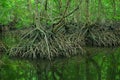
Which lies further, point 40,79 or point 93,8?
point 93,8

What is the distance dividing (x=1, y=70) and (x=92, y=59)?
441cm

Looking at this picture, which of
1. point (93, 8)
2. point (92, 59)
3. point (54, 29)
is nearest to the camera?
point (92, 59)

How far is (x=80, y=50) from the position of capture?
16.5 m

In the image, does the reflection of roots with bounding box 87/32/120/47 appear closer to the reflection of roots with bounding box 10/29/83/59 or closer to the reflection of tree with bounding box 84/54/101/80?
the reflection of roots with bounding box 10/29/83/59

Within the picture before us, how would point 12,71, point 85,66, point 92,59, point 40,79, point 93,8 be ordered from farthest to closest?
1. point 93,8
2. point 92,59
3. point 85,66
4. point 12,71
5. point 40,79

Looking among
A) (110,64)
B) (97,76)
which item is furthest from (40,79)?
(110,64)

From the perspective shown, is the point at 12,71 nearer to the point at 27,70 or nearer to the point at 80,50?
the point at 27,70

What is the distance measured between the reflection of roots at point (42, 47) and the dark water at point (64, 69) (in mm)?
649

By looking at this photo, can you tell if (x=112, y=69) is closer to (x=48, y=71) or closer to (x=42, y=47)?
(x=48, y=71)

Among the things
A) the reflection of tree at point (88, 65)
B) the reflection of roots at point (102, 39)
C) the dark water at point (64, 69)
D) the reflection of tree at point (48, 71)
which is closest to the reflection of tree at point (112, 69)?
the dark water at point (64, 69)

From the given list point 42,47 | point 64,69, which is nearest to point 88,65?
point 64,69

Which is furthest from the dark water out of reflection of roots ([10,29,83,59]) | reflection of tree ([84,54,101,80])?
reflection of roots ([10,29,83,59])

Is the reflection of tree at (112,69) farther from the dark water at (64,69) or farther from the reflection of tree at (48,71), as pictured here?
the reflection of tree at (48,71)

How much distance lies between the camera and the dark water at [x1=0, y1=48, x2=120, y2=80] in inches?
415
